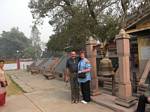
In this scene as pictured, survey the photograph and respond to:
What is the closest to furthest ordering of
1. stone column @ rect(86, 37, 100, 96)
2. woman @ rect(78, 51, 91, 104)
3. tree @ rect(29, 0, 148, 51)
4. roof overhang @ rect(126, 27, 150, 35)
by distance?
1. woman @ rect(78, 51, 91, 104)
2. stone column @ rect(86, 37, 100, 96)
3. roof overhang @ rect(126, 27, 150, 35)
4. tree @ rect(29, 0, 148, 51)

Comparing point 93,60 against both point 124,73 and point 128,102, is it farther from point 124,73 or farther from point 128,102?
point 128,102

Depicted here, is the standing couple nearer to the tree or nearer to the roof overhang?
the roof overhang

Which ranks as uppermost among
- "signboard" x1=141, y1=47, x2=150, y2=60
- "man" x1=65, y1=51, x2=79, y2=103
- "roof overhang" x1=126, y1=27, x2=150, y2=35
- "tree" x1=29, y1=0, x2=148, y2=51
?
"tree" x1=29, y1=0, x2=148, y2=51

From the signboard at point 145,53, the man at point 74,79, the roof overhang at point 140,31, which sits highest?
the roof overhang at point 140,31

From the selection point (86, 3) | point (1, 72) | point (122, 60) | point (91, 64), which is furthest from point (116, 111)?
point (86, 3)

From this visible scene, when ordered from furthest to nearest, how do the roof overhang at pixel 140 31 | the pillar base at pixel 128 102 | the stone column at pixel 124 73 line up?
1. the roof overhang at pixel 140 31
2. the stone column at pixel 124 73
3. the pillar base at pixel 128 102

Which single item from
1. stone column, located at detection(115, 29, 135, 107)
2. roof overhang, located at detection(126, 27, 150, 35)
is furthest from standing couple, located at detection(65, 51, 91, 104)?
roof overhang, located at detection(126, 27, 150, 35)

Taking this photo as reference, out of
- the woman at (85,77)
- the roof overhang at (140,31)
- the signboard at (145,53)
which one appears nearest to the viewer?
the woman at (85,77)

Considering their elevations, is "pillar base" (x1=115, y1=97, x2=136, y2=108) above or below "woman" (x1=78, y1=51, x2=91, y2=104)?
below

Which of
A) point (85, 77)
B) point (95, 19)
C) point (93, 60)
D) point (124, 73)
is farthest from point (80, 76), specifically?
point (95, 19)

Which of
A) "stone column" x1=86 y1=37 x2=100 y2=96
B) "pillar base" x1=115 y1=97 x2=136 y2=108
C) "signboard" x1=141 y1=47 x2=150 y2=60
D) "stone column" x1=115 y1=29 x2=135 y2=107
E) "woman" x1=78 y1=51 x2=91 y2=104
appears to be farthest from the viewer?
"signboard" x1=141 y1=47 x2=150 y2=60

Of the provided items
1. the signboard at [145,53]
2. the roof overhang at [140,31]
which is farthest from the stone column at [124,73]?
the signboard at [145,53]

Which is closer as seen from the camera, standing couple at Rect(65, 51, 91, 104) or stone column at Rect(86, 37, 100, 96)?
standing couple at Rect(65, 51, 91, 104)

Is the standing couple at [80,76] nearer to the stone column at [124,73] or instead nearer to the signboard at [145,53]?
the stone column at [124,73]
